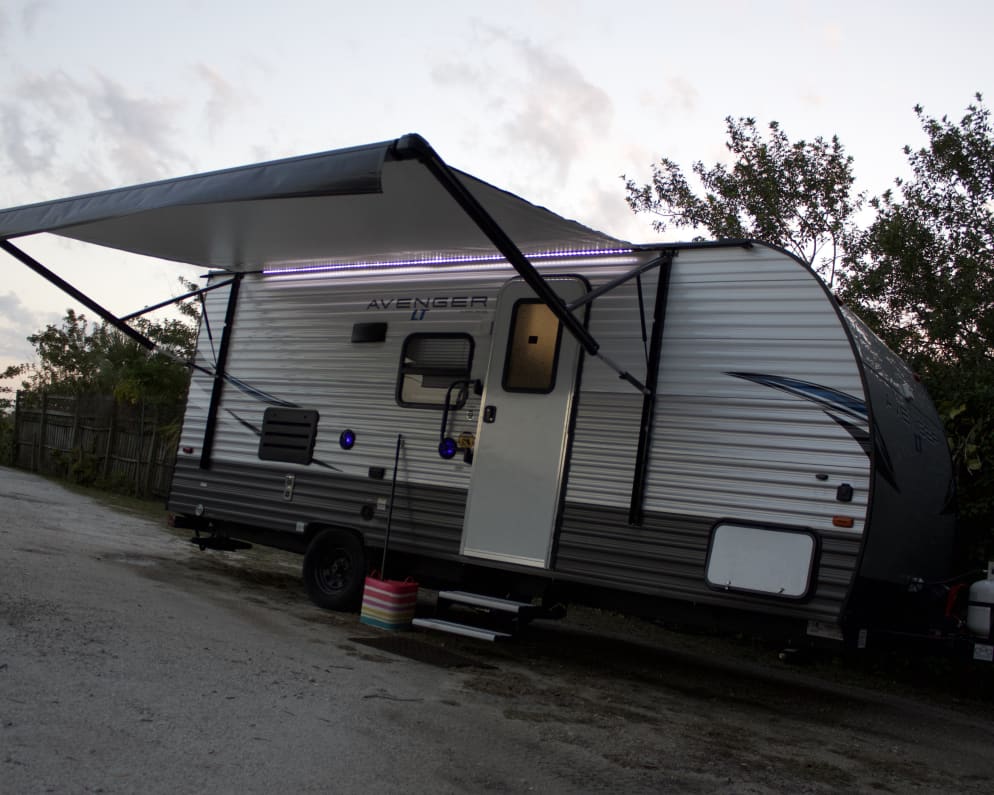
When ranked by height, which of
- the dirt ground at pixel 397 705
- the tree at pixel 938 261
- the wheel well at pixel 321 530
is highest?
the tree at pixel 938 261

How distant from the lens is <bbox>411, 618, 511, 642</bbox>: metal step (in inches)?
268

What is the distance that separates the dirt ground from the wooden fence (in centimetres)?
Answer: 794

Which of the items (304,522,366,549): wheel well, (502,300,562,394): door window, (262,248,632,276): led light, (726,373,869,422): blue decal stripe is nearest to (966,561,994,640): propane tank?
(726,373,869,422): blue decal stripe

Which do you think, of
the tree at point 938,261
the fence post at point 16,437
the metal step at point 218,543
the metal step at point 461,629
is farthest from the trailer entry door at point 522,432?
the fence post at point 16,437

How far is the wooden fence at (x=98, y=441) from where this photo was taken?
1695 cm

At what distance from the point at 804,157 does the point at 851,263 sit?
1732 mm

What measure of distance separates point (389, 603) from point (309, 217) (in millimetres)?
2919

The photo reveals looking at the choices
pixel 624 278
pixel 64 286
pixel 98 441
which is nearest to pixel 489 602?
pixel 624 278

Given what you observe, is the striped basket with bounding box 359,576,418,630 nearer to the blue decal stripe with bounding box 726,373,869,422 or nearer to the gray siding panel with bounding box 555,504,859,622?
the gray siding panel with bounding box 555,504,859,622

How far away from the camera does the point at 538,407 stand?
7.18 metres

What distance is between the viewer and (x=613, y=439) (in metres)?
6.81

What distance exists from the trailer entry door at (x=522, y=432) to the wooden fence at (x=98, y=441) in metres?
10.1

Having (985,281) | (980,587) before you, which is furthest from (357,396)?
(985,281)

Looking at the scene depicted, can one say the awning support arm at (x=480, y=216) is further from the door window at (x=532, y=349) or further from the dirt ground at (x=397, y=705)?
the dirt ground at (x=397, y=705)
